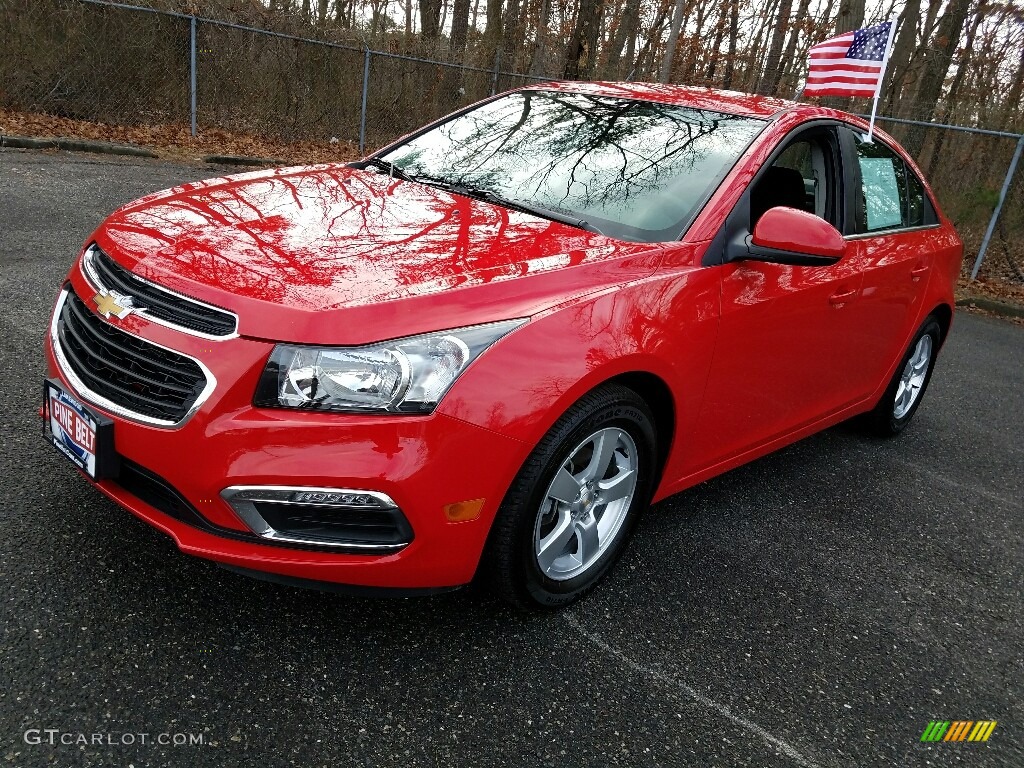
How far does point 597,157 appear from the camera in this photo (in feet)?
10.7

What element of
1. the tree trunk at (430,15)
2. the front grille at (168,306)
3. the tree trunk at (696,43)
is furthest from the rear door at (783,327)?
the tree trunk at (696,43)

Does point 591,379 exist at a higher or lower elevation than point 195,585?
higher

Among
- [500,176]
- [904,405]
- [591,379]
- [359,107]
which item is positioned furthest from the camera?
[359,107]

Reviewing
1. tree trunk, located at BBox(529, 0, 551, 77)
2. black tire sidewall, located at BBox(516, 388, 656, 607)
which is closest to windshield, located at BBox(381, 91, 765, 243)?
black tire sidewall, located at BBox(516, 388, 656, 607)

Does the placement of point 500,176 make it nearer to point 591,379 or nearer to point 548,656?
point 591,379

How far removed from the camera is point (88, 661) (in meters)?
2.13

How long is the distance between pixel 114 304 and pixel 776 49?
26.2 m

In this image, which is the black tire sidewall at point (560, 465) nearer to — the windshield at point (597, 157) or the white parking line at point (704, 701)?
the white parking line at point (704, 701)

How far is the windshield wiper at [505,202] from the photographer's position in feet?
9.46

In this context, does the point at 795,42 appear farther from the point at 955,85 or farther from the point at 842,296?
the point at 842,296

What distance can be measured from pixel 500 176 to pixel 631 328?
1.09 m

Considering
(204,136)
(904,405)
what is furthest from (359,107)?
(904,405)

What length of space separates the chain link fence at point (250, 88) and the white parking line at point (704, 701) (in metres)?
8.88

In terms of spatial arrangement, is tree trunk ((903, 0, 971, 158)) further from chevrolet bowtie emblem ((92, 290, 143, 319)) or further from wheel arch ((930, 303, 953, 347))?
chevrolet bowtie emblem ((92, 290, 143, 319))
